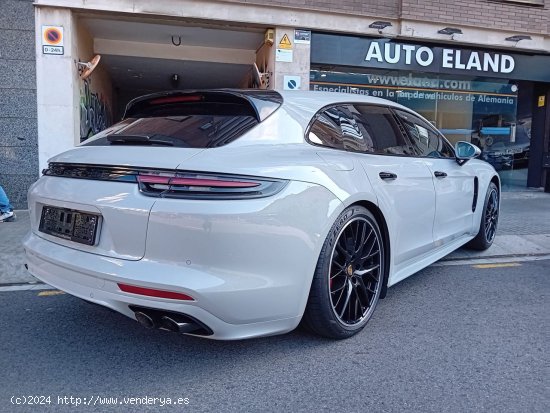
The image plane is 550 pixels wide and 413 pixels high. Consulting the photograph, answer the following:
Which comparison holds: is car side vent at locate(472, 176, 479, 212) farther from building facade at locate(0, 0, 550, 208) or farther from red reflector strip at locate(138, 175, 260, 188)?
building facade at locate(0, 0, 550, 208)

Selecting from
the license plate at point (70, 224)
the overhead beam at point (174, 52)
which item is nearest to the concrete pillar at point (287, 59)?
the overhead beam at point (174, 52)

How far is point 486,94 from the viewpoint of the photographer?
1123 centimetres

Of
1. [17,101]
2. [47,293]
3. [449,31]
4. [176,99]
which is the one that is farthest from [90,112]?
[449,31]

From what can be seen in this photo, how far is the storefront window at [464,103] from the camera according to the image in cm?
1011

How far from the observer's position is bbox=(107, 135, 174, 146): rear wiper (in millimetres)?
2662

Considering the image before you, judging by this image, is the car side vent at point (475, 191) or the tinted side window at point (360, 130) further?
the car side vent at point (475, 191)

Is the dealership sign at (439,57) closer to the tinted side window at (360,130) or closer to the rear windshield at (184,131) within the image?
the tinted side window at (360,130)

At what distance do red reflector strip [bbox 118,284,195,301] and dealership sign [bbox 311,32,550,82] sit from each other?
777cm

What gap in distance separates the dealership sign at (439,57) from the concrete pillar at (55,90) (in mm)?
5651

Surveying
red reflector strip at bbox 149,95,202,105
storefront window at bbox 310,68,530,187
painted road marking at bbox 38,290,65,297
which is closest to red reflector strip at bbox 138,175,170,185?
red reflector strip at bbox 149,95,202,105

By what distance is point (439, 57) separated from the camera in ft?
32.9

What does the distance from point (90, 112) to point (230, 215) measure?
28.3 feet

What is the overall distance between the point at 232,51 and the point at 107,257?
30.2 feet

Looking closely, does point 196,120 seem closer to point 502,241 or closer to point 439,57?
point 502,241
